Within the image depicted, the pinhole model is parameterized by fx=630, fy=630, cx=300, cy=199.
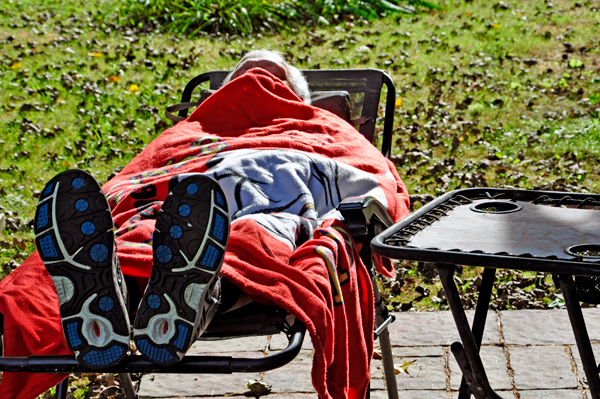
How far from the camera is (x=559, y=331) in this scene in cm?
282

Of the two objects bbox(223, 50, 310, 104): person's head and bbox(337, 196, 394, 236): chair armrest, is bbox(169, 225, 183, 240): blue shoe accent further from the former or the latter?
bbox(223, 50, 310, 104): person's head

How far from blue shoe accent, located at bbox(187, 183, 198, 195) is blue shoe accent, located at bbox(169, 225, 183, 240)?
0.08 metres

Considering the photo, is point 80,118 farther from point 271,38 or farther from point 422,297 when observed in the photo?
point 422,297

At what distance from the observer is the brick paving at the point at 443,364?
250cm

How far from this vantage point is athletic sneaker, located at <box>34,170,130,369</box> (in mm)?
Result: 1417

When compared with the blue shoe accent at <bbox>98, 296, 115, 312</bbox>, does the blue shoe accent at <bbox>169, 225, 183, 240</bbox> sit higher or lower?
higher

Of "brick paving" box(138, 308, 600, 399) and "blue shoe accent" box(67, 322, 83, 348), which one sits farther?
"brick paving" box(138, 308, 600, 399)

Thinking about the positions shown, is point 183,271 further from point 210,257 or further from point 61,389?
point 61,389

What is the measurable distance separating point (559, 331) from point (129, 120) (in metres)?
4.23

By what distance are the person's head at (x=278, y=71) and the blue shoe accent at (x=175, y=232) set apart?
195 cm

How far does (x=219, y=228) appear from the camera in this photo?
143 cm

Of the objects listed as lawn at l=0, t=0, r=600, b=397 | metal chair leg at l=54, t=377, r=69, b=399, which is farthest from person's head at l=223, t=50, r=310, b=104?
metal chair leg at l=54, t=377, r=69, b=399

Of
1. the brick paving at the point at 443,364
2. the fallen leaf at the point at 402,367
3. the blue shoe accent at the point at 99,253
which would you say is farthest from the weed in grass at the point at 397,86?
the blue shoe accent at the point at 99,253

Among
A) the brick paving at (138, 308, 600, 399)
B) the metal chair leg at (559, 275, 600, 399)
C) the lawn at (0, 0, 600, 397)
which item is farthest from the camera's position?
the lawn at (0, 0, 600, 397)
